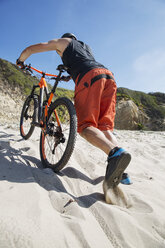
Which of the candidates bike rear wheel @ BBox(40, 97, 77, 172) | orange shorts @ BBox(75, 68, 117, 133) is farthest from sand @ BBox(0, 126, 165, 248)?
orange shorts @ BBox(75, 68, 117, 133)

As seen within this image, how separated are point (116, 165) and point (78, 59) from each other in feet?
4.24

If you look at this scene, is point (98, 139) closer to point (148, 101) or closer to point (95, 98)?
point (95, 98)

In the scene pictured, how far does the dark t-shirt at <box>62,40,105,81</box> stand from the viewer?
1.77 m

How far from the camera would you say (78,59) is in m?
1.84

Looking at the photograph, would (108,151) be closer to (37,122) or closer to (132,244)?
(132,244)

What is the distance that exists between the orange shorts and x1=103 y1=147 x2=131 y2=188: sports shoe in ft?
1.50

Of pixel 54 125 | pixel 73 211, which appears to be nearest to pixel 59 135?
Answer: pixel 54 125

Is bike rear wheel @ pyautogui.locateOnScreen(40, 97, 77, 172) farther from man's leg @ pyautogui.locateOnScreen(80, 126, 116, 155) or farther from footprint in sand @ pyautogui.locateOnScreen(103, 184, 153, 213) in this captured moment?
footprint in sand @ pyautogui.locateOnScreen(103, 184, 153, 213)

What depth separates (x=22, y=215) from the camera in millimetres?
875

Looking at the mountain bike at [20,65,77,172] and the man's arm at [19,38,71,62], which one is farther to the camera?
the man's arm at [19,38,71,62]

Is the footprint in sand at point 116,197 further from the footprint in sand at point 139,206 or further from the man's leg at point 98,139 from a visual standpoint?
the man's leg at point 98,139

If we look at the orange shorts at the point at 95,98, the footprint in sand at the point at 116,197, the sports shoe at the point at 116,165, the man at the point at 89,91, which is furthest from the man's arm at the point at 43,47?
the footprint in sand at the point at 116,197

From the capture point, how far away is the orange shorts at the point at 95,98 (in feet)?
5.40

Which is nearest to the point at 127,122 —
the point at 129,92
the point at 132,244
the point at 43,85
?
the point at 129,92
